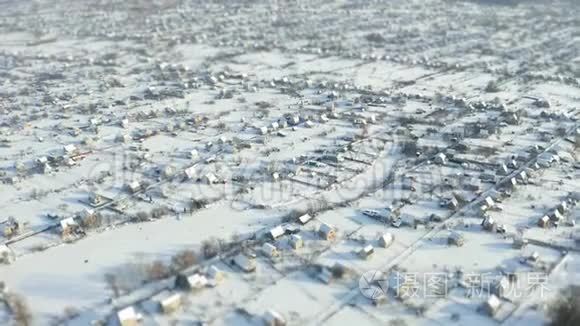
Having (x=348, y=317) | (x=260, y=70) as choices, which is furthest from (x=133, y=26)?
(x=348, y=317)

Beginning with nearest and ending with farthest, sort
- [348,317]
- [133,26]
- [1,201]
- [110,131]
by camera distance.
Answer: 1. [348,317]
2. [1,201]
3. [110,131]
4. [133,26]

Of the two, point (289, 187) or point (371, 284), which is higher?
point (289, 187)

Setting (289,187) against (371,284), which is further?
(289,187)

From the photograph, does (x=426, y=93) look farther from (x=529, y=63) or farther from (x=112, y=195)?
(x=112, y=195)

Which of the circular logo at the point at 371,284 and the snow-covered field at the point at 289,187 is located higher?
the snow-covered field at the point at 289,187

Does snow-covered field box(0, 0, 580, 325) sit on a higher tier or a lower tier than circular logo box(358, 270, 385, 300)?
higher

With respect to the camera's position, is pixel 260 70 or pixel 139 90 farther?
pixel 260 70

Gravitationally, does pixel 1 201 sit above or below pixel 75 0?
below

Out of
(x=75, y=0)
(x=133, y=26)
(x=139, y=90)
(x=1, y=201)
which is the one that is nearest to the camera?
(x=1, y=201)
